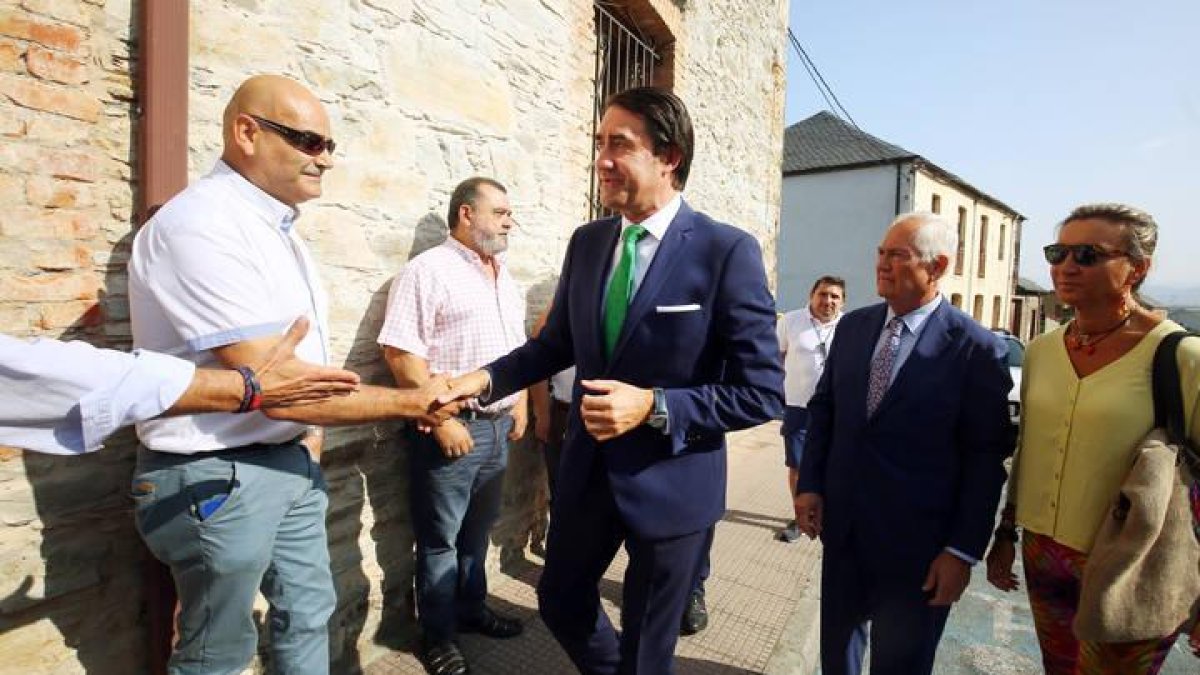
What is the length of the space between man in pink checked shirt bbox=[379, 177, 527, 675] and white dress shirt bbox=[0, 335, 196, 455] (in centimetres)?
143

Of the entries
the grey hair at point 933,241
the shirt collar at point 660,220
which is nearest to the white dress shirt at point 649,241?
the shirt collar at point 660,220

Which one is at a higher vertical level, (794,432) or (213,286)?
(213,286)

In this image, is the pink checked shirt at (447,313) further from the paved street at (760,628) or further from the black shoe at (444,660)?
the paved street at (760,628)

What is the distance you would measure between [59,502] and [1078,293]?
Result: 11.2 feet

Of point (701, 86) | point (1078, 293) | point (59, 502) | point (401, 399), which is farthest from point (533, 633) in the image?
point (701, 86)

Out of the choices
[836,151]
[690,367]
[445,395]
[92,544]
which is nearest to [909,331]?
[690,367]

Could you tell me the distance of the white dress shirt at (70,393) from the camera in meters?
1.25

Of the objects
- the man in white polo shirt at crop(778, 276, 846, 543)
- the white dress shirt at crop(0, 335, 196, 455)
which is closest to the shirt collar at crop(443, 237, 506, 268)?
the white dress shirt at crop(0, 335, 196, 455)

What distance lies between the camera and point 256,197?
6.30 ft

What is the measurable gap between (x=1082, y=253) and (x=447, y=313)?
8.34 feet

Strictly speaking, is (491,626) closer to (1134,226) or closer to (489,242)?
(489,242)

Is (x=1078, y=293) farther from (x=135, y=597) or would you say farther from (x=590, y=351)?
(x=135, y=597)

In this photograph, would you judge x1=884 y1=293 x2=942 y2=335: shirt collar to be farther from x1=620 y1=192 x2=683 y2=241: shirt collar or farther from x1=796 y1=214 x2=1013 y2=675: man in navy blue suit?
x1=620 y1=192 x2=683 y2=241: shirt collar

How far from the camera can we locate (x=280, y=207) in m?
1.98
